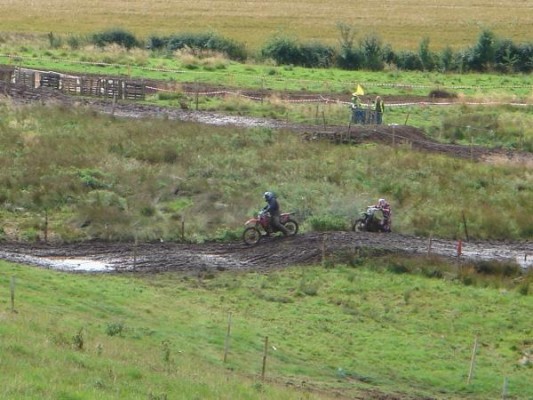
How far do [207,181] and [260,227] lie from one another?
6590 mm

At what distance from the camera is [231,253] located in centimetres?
3584

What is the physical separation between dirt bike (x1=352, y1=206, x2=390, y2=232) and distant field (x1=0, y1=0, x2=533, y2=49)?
196 feet

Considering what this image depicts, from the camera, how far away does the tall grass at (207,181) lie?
38.9 m

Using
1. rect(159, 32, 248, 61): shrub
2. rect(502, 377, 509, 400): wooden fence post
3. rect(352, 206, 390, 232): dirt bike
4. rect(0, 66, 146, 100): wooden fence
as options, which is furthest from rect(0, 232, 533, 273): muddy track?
rect(159, 32, 248, 61): shrub

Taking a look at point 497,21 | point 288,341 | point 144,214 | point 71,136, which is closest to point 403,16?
point 497,21

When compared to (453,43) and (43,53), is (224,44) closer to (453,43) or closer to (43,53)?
(43,53)

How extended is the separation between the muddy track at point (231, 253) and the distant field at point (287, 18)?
61.2 metres

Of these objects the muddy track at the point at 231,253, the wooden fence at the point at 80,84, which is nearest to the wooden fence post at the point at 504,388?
the muddy track at the point at 231,253

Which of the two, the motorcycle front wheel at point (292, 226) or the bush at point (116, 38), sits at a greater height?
the motorcycle front wheel at point (292, 226)

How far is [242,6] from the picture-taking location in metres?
126

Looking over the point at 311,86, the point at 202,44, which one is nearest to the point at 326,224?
the point at 311,86

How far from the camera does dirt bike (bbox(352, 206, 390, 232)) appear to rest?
37844 millimetres

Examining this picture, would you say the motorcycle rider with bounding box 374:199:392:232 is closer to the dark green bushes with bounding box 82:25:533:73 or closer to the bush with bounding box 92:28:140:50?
the dark green bushes with bounding box 82:25:533:73

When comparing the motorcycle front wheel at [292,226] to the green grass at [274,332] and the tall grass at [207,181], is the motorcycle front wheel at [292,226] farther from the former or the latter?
the green grass at [274,332]
